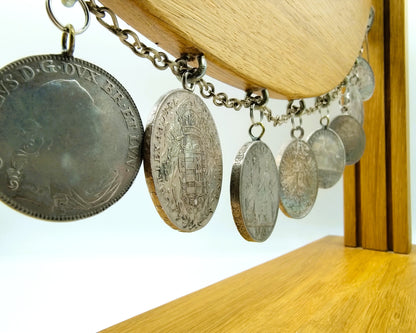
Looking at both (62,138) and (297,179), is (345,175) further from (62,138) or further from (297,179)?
(62,138)

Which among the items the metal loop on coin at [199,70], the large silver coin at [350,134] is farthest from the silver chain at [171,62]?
the large silver coin at [350,134]

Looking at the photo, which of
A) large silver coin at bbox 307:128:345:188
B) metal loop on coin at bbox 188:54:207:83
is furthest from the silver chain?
large silver coin at bbox 307:128:345:188

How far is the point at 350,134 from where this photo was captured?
86 cm

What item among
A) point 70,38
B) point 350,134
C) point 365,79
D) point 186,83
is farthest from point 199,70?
point 365,79

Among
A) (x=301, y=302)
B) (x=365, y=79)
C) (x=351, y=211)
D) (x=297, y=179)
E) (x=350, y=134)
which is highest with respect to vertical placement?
(x=365, y=79)

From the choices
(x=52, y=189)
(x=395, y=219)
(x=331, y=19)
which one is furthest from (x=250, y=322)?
(x=395, y=219)

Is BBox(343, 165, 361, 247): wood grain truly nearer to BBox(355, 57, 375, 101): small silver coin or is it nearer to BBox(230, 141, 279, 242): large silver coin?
BBox(355, 57, 375, 101): small silver coin

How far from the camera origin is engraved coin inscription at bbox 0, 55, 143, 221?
0.25 meters

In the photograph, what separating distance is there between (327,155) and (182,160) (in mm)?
468

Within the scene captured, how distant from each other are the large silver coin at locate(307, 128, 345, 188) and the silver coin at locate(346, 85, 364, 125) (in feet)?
0.66

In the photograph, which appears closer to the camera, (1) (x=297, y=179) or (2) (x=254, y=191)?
(2) (x=254, y=191)

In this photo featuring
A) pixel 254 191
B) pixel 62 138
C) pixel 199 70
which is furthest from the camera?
pixel 254 191

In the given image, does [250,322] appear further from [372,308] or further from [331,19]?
[331,19]

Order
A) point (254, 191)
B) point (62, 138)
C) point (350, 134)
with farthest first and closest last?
point (350, 134), point (254, 191), point (62, 138)
